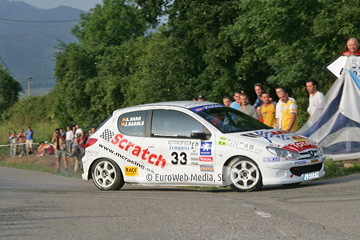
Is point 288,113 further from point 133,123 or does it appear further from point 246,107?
point 133,123

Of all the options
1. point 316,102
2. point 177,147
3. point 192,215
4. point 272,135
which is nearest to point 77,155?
point 316,102

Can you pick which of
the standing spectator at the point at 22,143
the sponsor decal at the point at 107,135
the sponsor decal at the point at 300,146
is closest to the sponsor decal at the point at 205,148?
the sponsor decal at the point at 300,146

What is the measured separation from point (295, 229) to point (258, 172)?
3.54 meters

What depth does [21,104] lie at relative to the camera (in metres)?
72.5

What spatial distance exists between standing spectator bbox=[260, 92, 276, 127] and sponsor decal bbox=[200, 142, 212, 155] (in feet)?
10.9

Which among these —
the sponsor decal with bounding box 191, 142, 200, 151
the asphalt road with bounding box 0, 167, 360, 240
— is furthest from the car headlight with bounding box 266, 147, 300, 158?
the sponsor decal with bounding box 191, 142, 200, 151

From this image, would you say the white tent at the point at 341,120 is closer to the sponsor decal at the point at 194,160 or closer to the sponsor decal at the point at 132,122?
the sponsor decal at the point at 194,160

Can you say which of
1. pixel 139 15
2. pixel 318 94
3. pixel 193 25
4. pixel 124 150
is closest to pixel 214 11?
pixel 193 25

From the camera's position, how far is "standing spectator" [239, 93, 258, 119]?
13.0m

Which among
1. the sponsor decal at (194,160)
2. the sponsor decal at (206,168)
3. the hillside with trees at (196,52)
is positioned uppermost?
the hillside with trees at (196,52)

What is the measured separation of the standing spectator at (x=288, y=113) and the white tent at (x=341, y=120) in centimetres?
46

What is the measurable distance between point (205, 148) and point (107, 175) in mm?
2239

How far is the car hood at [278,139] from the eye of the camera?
9.94 metres

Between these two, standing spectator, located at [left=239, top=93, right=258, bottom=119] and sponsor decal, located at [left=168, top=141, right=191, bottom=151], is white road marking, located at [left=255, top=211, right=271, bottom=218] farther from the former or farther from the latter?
standing spectator, located at [left=239, top=93, right=258, bottom=119]
